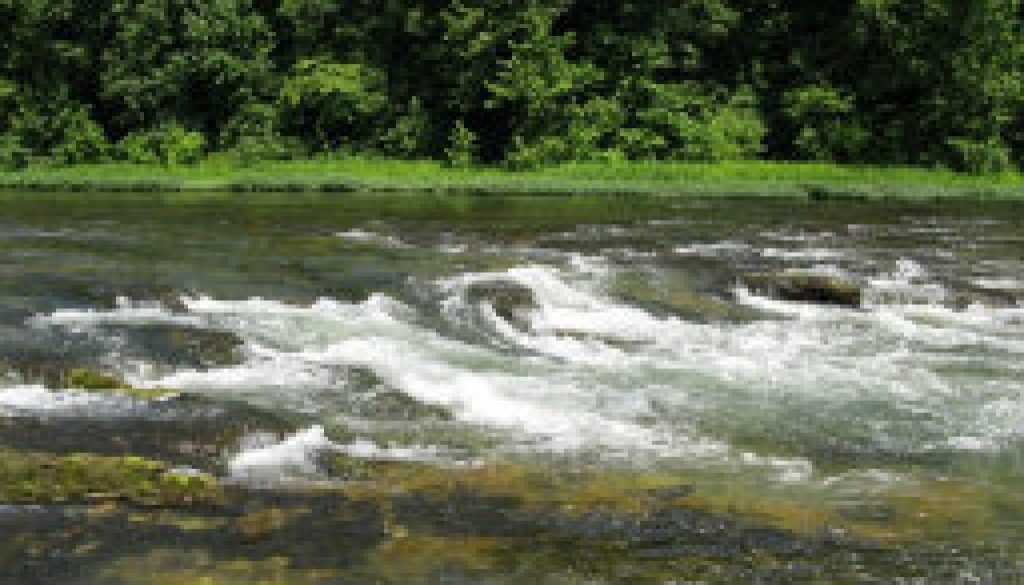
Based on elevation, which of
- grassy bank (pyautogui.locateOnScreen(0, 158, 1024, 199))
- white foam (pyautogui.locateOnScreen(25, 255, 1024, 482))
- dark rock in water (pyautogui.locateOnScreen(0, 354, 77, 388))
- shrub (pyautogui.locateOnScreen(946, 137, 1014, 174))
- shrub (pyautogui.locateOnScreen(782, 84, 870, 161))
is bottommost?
white foam (pyautogui.locateOnScreen(25, 255, 1024, 482))

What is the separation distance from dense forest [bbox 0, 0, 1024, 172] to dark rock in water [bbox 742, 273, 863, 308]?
685 inches

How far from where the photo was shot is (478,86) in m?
35.2

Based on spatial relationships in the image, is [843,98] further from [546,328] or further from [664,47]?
[546,328]

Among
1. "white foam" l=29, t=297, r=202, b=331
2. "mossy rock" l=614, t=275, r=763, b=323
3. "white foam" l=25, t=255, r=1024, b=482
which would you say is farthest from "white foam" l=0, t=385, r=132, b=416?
"mossy rock" l=614, t=275, r=763, b=323

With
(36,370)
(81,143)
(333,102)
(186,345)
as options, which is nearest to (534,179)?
(333,102)

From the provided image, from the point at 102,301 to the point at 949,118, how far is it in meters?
29.5

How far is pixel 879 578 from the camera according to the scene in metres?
6.45

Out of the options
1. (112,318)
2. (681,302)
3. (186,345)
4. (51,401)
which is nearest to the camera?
(51,401)

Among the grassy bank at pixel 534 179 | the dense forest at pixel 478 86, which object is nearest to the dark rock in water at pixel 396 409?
the grassy bank at pixel 534 179

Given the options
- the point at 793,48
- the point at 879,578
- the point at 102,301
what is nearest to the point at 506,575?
the point at 879,578

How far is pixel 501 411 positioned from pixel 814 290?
7642mm

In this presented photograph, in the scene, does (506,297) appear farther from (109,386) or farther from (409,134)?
(409,134)

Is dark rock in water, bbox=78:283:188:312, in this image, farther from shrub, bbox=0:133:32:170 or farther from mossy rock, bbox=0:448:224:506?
shrub, bbox=0:133:32:170

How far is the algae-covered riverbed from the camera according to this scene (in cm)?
673
